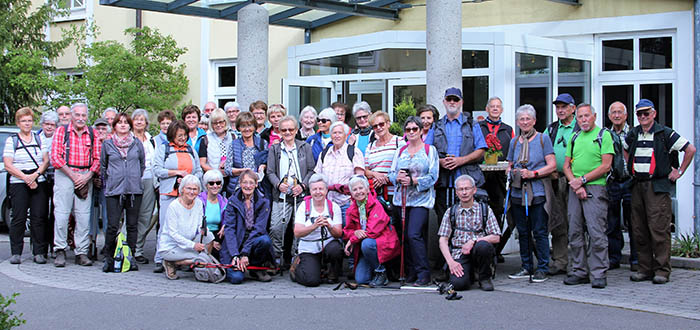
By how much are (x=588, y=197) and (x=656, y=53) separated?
5900mm

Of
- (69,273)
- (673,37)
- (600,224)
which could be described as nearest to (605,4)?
(673,37)

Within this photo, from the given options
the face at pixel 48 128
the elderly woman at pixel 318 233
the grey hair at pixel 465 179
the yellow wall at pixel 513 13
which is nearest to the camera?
the grey hair at pixel 465 179

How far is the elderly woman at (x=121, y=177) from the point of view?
9289mm

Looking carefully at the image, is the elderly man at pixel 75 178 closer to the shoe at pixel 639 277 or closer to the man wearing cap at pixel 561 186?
the man wearing cap at pixel 561 186

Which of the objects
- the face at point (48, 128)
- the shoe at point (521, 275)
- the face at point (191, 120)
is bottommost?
the shoe at point (521, 275)

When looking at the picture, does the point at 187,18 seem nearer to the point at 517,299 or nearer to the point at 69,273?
the point at 69,273

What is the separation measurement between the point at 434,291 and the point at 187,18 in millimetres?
12737

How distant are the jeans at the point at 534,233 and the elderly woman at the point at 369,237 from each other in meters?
1.46

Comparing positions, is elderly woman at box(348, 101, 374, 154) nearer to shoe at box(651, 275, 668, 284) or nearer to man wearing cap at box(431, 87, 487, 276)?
man wearing cap at box(431, 87, 487, 276)

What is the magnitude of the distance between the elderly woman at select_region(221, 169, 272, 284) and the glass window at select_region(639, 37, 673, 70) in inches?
301

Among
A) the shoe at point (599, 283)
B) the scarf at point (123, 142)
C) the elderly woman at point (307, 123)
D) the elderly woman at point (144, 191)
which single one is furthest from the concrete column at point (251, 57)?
Result: the shoe at point (599, 283)

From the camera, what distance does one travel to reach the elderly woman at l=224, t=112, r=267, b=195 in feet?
30.0

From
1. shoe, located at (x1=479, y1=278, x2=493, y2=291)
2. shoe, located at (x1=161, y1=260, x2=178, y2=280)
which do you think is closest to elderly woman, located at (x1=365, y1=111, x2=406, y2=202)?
shoe, located at (x1=479, y1=278, x2=493, y2=291)

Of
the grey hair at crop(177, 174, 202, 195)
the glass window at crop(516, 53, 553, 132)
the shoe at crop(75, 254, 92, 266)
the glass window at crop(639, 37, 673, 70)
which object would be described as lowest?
the shoe at crop(75, 254, 92, 266)
